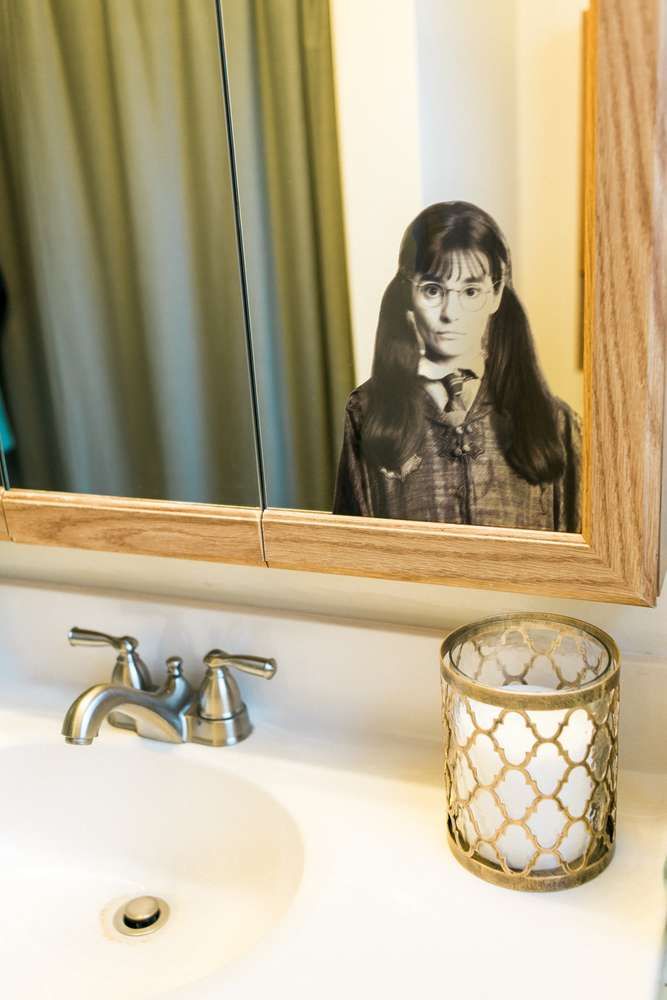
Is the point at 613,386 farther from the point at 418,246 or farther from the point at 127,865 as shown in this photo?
the point at 127,865

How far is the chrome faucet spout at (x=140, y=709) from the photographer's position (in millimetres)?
802

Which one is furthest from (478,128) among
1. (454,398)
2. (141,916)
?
(141,916)

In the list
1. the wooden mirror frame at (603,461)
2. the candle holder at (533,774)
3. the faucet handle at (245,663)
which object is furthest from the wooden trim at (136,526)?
the candle holder at (533,774)

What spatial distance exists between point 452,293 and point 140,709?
461 mm

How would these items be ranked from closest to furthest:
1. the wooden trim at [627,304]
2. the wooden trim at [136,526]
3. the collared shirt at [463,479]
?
the wooden trim at [627,304] < the collared shirt at [463,479] < the wooden trim at [136,526]

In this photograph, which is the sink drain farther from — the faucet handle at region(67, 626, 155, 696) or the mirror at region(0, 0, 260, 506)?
the mirror at region(0, 0, 260, 506)

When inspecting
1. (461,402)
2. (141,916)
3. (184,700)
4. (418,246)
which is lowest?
(141,916)

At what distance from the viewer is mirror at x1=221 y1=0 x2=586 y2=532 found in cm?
67

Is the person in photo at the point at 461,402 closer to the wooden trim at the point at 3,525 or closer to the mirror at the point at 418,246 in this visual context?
the mirror at the point at 418,246

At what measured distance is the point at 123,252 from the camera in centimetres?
84

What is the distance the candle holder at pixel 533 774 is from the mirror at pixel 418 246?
0.42 feet

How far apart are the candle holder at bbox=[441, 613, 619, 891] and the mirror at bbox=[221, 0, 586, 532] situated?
127mm

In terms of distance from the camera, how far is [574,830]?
720 mm

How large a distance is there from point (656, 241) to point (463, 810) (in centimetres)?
43
